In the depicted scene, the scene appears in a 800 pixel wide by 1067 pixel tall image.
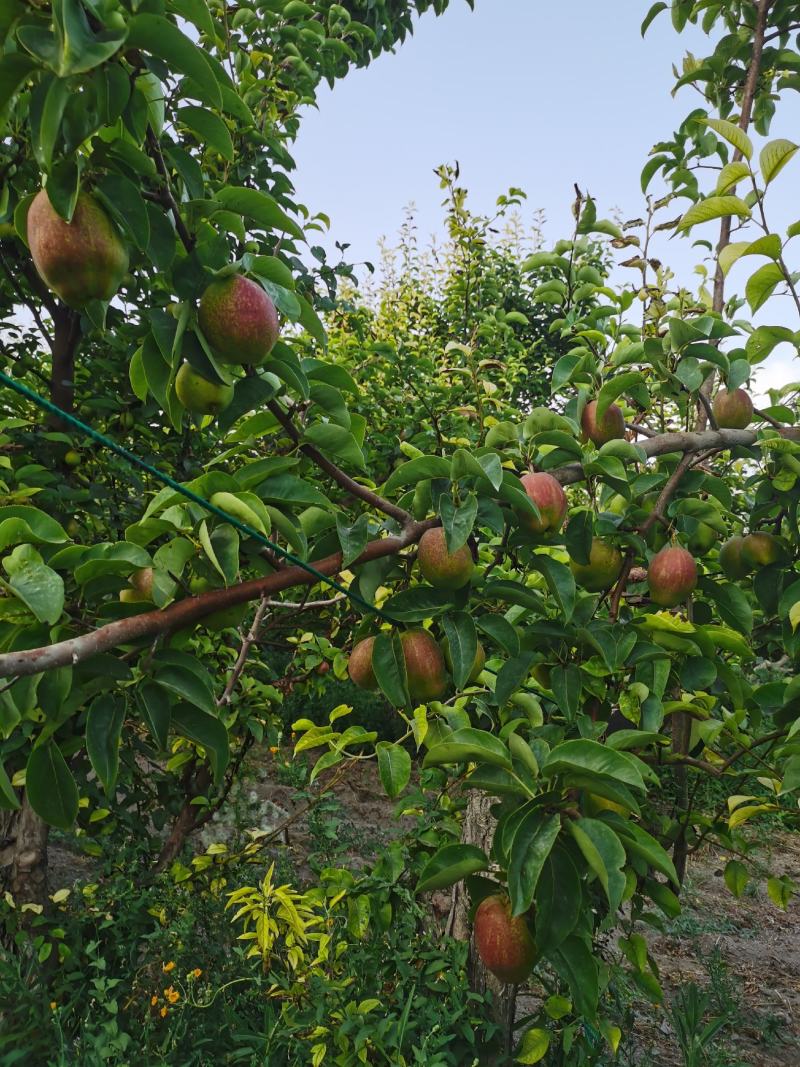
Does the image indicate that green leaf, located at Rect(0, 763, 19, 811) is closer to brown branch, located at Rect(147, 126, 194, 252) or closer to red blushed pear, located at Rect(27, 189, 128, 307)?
red blushed pear, located at Rect(27, 189, 128, 307)

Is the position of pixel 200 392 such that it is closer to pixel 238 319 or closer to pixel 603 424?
pixel 238 319

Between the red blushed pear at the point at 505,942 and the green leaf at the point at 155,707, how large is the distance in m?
0.57

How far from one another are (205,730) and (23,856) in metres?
2.22

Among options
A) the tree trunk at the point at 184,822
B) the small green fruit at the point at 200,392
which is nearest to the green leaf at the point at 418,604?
the small green fruit at the point at 200,392

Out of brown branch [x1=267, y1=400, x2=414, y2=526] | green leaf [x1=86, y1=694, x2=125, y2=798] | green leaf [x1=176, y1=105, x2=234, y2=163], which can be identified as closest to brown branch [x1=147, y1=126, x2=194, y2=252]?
green leaf [x1=176, y1=105, x2=234, y2=163]

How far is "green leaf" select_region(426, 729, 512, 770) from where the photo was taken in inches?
40.7

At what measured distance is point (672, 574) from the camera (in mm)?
1497

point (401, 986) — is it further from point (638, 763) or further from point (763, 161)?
point (763, 161)

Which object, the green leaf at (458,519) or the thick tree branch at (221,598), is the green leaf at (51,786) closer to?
the thick tree branch at (221,598)

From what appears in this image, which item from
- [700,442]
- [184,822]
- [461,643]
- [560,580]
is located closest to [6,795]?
[461,643]

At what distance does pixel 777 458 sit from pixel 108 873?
283 cm

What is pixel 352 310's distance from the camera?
14.5ft

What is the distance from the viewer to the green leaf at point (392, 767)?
1.30m

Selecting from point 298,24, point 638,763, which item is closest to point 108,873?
point 638,763
